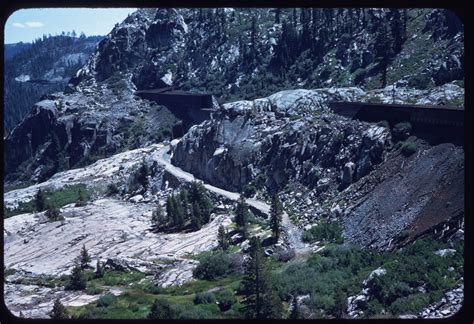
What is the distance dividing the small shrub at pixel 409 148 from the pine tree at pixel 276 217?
441cm

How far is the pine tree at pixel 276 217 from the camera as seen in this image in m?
17.8

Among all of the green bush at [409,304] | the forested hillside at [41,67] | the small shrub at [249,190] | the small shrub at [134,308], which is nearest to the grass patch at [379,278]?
the green bush at [409,304]

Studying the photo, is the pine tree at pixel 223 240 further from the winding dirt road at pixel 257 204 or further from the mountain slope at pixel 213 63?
the mountain slope at pixel 213 63

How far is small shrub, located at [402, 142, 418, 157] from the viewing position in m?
18.9

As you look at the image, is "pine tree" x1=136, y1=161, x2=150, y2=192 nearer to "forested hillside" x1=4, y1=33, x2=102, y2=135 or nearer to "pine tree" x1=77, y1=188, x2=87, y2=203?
"pine tree" x1=77, y1=188, x2=87, y2=203

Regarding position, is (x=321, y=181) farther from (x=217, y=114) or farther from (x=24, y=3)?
(x=24, y=3)

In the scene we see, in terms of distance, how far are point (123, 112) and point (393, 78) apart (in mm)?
25131

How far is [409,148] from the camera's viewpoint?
1905cm

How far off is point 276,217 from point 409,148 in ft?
15.3

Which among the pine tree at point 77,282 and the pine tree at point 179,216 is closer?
the pine tree at point 77,282

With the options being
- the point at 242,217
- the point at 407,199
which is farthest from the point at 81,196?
the point at 407,199

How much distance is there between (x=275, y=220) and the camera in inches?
741

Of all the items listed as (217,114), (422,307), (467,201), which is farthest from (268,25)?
(467,201)

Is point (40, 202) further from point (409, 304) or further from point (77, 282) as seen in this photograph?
point (409, 304)
